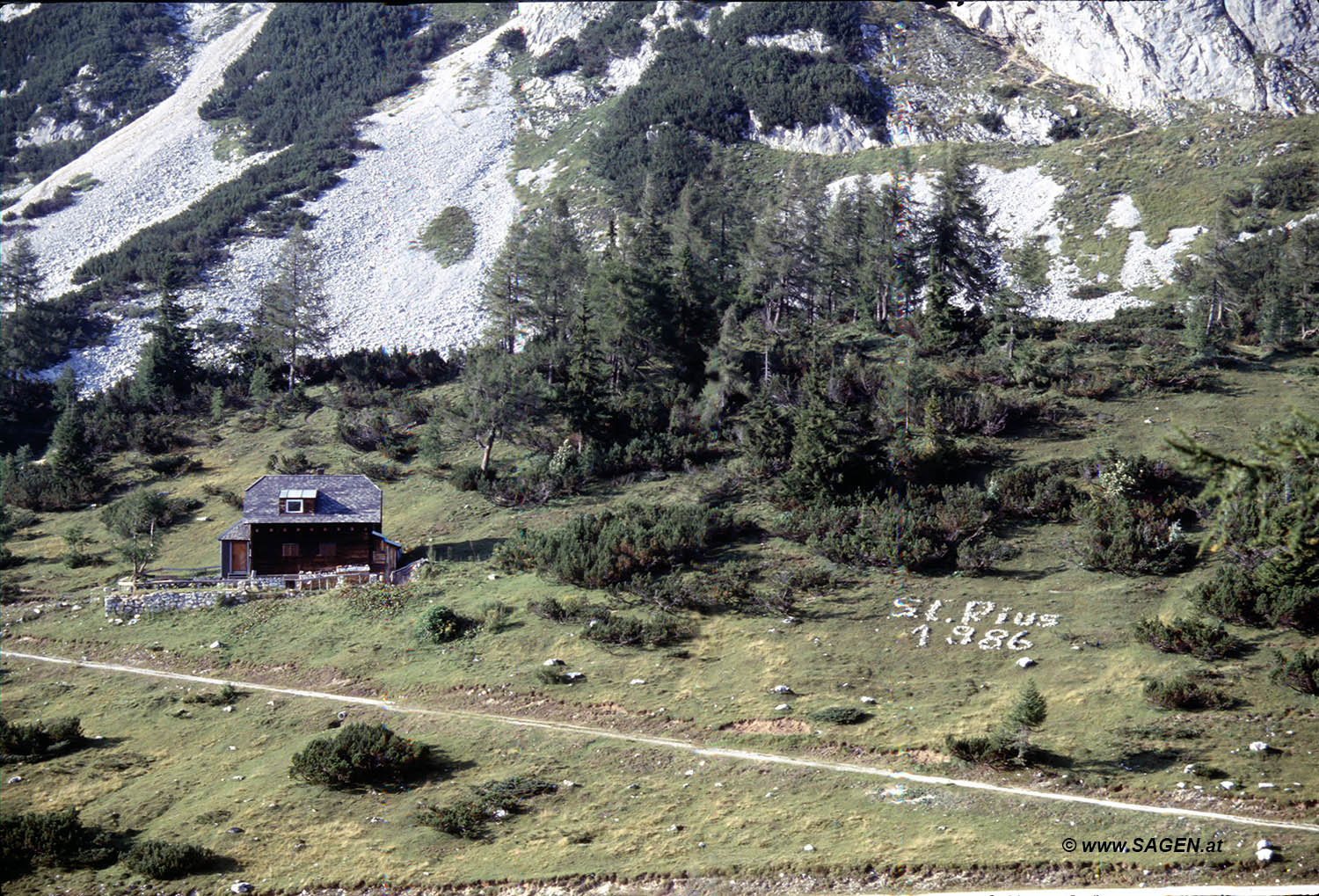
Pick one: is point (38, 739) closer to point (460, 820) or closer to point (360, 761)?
point (360, 761)

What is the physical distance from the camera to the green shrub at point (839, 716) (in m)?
23.8

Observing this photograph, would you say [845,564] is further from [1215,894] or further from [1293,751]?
[1215,894]

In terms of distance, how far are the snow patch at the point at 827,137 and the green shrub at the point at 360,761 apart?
302 feet

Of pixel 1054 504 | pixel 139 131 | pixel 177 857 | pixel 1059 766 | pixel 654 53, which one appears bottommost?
pixel 177 857

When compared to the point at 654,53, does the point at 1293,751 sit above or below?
below

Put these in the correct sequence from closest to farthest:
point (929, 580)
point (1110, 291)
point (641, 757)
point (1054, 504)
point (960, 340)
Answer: point (641, 757)
point (929, 580)
point (1054, 504)
point (960, 340)
point (1110, 291)

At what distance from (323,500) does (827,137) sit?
80.1 m

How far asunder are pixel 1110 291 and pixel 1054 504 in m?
43.3

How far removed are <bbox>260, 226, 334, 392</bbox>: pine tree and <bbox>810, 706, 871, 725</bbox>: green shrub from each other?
53.0 m

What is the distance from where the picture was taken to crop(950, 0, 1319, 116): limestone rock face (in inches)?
3541

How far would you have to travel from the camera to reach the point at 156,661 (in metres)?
32.9

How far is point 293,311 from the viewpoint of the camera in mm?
66562

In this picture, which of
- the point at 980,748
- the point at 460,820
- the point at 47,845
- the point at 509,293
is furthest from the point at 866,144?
the point at 47,845

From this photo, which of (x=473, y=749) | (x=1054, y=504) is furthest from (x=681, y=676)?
(x=1054, y=504)
